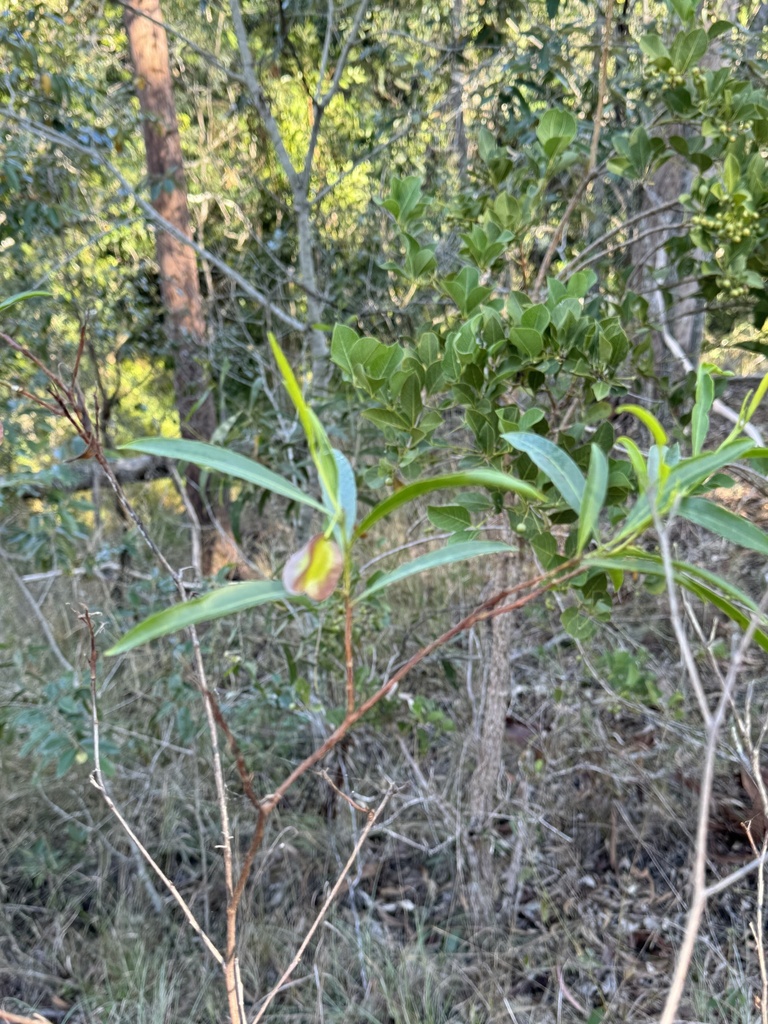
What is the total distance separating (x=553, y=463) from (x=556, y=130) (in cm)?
89

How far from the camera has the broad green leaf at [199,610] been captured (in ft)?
1.60

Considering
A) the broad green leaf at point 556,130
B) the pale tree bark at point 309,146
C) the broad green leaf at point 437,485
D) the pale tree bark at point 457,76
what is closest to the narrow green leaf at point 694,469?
the broad green leaf at point 437,485

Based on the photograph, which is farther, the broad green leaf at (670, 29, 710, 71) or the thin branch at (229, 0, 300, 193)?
the thin branch at (229, 0, 300, 193)

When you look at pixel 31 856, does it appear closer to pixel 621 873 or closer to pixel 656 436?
pixel 621 873

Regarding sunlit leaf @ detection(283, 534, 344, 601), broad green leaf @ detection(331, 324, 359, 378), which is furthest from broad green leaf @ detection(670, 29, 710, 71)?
sunlit leaf @ detection(283, 534, 344, 601)

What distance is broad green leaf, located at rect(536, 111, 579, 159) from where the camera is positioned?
4.20ft

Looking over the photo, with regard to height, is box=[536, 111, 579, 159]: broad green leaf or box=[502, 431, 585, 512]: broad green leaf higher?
box=[536, 111, 579, 159]: broad green leaf

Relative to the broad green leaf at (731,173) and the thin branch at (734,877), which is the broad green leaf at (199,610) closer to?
the thin branch at (734,877)

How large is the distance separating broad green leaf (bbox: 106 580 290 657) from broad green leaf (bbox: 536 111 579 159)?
42.0 inches

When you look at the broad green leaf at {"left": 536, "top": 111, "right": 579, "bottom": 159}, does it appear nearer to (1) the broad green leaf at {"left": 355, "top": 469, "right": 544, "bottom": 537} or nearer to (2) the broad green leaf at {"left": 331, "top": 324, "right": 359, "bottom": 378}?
(2) the broad green leaf at {"left": 331, "top": 324, "right": 359, "bottom": 378}

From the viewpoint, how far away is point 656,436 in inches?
22.0

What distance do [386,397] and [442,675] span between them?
5.13 ft

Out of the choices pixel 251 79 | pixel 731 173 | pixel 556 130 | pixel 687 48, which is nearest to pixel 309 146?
pixel 251 79

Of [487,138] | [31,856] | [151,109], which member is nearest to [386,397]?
[487,138]
